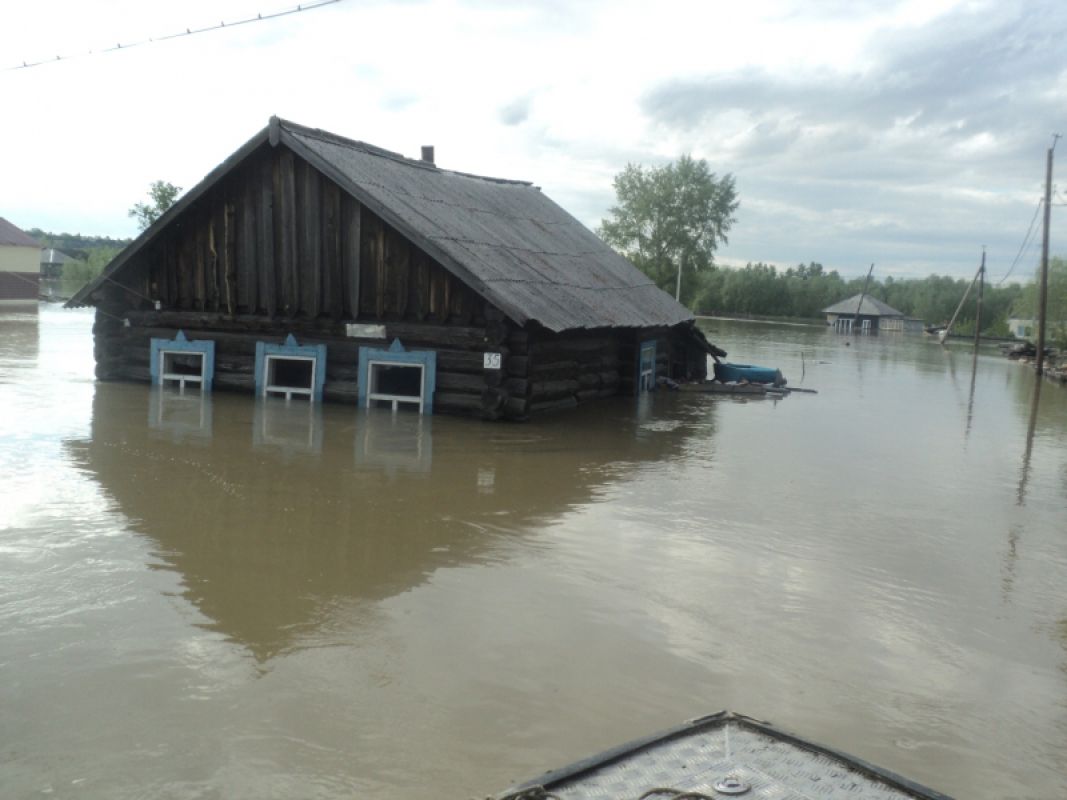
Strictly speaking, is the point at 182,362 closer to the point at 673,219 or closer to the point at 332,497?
the point at 332,497

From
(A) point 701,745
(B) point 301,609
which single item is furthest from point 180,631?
(A) point 701,745

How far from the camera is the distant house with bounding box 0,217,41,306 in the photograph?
54656mm

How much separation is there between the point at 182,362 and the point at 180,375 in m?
0.68

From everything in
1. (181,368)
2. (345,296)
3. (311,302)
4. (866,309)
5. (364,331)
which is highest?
(866,309)

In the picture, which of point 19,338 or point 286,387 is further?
point 19,338

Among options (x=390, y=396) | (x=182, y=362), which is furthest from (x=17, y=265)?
(x=390, y=396)

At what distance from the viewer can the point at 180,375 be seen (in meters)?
20.2

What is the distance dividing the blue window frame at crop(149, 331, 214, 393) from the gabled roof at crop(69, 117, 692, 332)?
187 cm

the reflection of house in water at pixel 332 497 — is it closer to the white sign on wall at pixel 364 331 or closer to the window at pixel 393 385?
the window at pixel 393 385

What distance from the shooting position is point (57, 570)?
312 inches

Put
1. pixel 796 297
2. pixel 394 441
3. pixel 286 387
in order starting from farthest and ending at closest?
1. pixel 796 297
2. pixel 286 387
3. pixel 394 441

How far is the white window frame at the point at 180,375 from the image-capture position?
1989cm

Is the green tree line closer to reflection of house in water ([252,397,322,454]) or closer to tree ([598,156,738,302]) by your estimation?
tree ([598,156,738,302])

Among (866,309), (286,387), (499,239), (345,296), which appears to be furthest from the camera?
(866,309)
